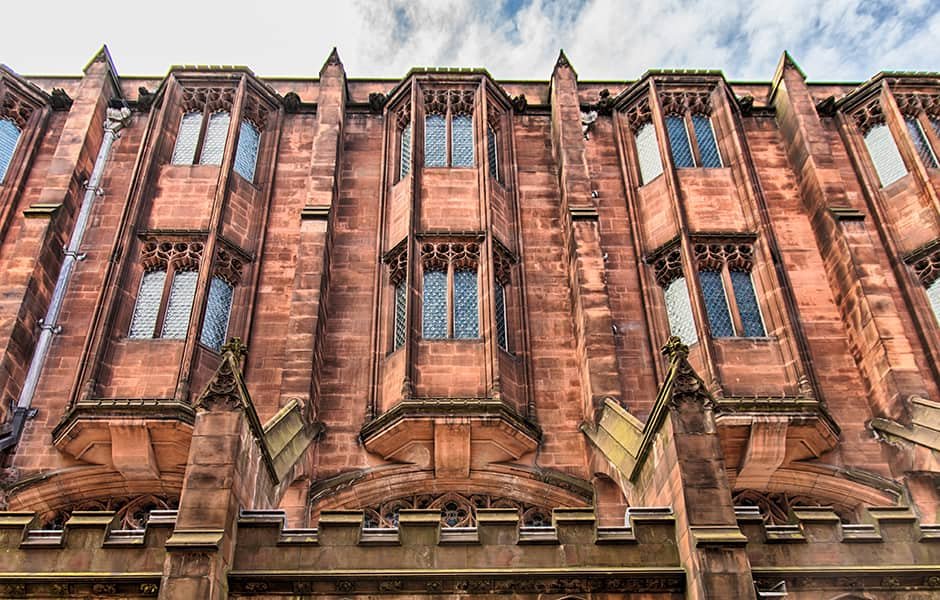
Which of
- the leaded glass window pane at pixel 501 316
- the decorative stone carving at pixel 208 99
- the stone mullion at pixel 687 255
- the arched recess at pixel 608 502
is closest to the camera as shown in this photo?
the arched recess at pixel 608 502

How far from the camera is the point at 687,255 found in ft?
63.9

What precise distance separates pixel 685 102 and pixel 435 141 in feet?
19.7

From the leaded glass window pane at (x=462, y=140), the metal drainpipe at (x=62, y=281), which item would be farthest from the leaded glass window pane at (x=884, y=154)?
the metal drainpipe at (x=62, y=281)

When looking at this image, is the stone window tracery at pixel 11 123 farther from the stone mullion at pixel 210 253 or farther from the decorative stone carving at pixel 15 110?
the stone mullion at pixel 210 253

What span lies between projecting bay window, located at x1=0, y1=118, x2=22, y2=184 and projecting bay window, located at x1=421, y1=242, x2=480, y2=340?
32.2 ft

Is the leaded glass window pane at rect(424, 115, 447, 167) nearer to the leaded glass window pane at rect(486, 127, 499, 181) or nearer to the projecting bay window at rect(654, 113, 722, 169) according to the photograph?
the leaded glass window pane at rect(486, 127, 499, 181)

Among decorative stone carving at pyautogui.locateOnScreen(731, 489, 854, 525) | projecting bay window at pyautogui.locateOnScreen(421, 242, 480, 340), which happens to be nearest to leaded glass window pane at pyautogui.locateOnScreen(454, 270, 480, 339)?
projecting bay window at pyautogui.locateOnScreen(421, 242, 480, 340)

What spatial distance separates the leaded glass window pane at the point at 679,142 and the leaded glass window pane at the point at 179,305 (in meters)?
10.6

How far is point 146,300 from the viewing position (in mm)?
18953

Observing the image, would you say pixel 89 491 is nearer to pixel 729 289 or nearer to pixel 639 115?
pixel 729 289

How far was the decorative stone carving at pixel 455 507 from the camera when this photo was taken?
16266 millimetres

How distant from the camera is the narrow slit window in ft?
60.3

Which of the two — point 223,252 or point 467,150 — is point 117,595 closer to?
point 223,252

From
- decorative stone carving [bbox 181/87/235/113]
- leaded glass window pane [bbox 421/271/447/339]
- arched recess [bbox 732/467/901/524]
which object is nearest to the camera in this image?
arched recess [bbox 732/467/901/524]
